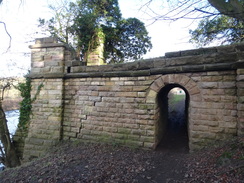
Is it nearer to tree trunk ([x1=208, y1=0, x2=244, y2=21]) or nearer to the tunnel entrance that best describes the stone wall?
the tunnel entrance

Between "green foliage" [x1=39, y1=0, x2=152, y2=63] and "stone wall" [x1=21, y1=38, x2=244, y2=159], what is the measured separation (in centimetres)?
445

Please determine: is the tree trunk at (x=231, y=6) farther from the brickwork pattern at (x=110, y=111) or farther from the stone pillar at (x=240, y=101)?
the brickwork pattern at (x=110, y=111)

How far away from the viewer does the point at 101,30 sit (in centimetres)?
956

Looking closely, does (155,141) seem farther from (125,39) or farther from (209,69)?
(125,39)

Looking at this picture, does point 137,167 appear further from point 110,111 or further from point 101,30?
point 101,30

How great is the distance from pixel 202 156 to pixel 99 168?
234 cm

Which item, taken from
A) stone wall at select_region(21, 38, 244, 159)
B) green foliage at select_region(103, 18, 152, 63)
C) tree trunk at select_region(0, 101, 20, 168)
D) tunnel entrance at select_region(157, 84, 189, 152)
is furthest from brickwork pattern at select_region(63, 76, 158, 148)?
green foliage at select_region(103, 18, 152, 63)

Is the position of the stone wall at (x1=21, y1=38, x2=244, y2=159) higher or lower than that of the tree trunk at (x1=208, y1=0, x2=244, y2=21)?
lower

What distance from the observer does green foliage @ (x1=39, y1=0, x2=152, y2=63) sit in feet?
30.1

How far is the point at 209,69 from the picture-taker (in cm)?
352

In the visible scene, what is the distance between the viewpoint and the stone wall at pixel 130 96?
3479 mm

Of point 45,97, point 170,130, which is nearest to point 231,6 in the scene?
point 170,130

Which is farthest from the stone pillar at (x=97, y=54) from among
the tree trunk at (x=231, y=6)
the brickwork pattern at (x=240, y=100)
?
the brickwork pattern at (x=240, y=100)

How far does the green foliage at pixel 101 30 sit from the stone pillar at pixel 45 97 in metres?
4.36
